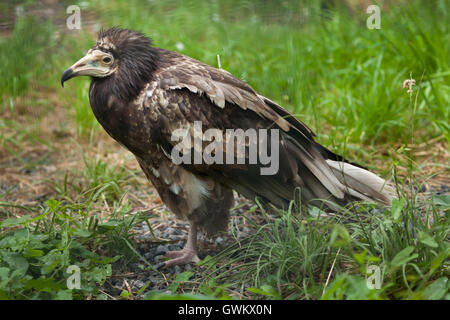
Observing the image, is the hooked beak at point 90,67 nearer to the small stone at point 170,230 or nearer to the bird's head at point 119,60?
the bird's head at point 119,60

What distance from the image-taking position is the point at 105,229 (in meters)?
2.68

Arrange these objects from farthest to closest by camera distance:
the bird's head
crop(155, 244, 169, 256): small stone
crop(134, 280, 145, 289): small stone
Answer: crop(155, 244, 169, 256): small stone, the bird's head, crop(134, 280, 145, 289): small stone

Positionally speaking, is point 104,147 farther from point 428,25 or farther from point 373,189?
point 428,25

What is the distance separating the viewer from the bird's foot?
2.76 metres

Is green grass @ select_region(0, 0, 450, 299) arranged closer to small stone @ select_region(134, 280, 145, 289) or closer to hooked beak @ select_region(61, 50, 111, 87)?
small stone @ select_region(134, 280, 145, 289)

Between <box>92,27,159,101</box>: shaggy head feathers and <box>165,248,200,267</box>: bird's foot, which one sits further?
<box>165,248,200,267</box>: bird's foot

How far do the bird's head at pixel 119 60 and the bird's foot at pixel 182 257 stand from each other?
1.00 meters

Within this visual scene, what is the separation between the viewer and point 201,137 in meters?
2.61

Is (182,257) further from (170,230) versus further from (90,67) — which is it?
(90,67)

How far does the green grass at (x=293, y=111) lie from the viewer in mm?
2193

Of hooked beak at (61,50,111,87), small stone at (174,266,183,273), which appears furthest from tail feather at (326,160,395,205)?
hooked beak at (61,50,111,87)

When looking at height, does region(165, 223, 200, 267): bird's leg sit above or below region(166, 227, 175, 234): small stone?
above

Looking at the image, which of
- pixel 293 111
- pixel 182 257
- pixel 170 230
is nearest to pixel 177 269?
pixel 182 257

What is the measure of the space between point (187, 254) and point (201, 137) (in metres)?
0.73
